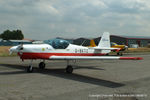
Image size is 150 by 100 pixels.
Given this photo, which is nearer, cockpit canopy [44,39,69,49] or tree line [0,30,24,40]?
cockpit canopy [44,39,69,49]

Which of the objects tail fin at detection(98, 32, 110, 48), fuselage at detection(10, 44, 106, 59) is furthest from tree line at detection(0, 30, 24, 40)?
fuselage at detection(10, 44, 106, 59)

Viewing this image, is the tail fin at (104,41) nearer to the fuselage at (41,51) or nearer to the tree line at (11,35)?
the fuselage at (41,51)

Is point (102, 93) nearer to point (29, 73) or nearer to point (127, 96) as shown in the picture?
point (127, 96)

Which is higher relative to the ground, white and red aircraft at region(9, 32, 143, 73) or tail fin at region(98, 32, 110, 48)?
tail fin at region(98, 32, 110, 48)

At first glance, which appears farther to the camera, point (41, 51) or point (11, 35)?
point (11, 35)

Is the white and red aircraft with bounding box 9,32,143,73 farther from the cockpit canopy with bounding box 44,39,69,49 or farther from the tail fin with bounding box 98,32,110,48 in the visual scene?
the tail fin with bounding box 98,32,110,48

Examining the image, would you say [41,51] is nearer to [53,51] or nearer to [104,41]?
[53,51]

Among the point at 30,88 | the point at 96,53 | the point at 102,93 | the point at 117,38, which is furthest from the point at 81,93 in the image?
the point at 117,38

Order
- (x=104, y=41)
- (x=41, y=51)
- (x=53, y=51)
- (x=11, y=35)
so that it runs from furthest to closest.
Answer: (x=11, y=35) → (x=104, y=41) → (x=53, y=51) → (x=41, y=51)

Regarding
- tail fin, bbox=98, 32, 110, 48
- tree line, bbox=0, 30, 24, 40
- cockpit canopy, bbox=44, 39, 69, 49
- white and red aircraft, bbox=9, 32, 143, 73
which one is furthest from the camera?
tree line, bbox=0, 30, 24, 40

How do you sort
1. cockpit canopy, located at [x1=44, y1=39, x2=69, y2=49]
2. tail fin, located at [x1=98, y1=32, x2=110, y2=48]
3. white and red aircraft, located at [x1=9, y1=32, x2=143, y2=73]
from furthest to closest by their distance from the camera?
tail fin, located at [x1=98, y1=32, x2=110, y2=48], cockpit canopy, located at [x1=44, y1=39, x2=69, y2=49], white and red aircraft, located at [x1=9, y1=32, x2=143, y2=73]

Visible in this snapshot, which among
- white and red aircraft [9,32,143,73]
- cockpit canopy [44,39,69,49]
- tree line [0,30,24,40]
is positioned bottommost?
white and red aircraft [9,32,143,73]

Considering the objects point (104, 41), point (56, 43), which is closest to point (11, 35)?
point (104, 41)

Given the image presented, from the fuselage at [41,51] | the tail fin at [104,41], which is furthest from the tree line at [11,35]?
the fuselage at [41,51]
